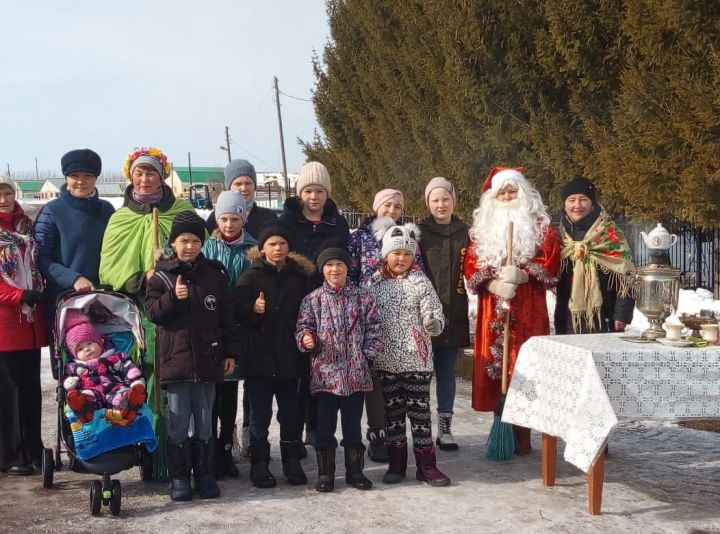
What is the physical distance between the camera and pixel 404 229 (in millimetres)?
5230

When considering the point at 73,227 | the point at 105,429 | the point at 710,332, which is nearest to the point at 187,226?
the point at 73,227

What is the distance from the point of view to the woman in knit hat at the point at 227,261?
5.38 m

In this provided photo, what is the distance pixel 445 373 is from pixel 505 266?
972 millimetres

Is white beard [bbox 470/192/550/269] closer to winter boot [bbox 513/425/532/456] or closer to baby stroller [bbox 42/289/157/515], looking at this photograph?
winter boot [bbox 513/425/532/456]

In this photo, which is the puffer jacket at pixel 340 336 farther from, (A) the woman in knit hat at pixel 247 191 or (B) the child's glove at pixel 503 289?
(A) the woman in knit hat at pixel 247 191

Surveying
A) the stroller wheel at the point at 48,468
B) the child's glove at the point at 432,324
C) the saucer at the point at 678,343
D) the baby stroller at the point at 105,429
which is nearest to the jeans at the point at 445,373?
the child's glove at the point at 432,324

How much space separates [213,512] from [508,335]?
225 centimetres

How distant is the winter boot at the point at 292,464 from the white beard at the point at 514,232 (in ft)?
5.83

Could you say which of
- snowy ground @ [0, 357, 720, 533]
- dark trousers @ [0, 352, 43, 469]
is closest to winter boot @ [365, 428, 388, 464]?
snowy ground @ [0, 357, 720, 533]

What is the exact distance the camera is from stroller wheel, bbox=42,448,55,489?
199 inches

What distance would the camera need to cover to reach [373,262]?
5.66m

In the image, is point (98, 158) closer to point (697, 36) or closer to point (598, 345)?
point (598, 345)

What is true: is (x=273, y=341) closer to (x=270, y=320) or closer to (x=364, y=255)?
(x=270, y=320)

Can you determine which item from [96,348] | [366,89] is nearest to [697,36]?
[96,348]
